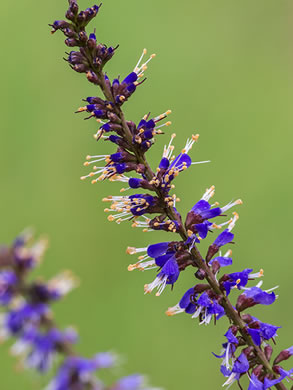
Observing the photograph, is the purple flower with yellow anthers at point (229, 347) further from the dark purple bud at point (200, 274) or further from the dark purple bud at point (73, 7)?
the dark purple bud at point (73, 7)

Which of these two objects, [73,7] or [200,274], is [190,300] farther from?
[73,7]

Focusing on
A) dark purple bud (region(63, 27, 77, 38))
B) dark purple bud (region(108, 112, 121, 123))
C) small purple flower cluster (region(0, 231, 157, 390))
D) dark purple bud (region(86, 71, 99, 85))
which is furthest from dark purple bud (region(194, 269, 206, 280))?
small purple flower cluster (region(0, 231, 157, 390))

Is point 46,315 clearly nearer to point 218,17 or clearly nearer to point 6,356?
point 6,356

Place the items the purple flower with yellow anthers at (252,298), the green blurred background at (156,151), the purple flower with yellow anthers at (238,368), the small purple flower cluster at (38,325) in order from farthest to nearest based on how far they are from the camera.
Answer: the green blurred background at (156,151) → the small purple flower cluster at (38,325) → the purple flower with yellow anthers at (252,298) → the purple flower with yellow anthers at (238,368)

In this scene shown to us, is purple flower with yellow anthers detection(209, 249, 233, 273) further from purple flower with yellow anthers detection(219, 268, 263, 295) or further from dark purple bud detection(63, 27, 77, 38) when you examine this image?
dark purple bud detection(63, 27, 77, 38)

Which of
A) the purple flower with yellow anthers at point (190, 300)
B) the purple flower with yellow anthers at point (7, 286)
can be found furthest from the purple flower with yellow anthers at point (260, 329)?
the purple flower with yellow anthers at point (7, 286)

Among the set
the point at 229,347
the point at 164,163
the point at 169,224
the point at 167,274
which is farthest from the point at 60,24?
the point at 229,347

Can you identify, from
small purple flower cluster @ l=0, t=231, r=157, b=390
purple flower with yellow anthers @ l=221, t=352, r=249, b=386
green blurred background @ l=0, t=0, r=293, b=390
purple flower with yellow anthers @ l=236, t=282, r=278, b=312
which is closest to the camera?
purple flower with yellow anthers @ l=221, t=352, r=249, b=386
